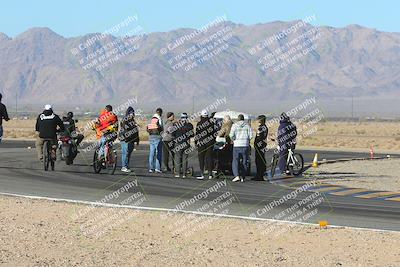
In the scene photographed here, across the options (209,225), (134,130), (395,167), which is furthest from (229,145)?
(209,225)

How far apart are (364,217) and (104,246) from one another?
18.0ft

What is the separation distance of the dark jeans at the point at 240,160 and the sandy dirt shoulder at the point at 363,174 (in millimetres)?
2571

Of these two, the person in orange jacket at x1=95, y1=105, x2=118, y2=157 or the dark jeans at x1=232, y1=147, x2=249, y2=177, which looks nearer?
the dark jeans at x1=232, y1=147, x2=249, y2=177

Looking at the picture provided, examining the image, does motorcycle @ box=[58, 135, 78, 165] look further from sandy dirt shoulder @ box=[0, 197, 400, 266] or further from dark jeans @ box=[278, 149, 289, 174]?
sandy dirt shoulder @ box=[0, 197, 400, 266]

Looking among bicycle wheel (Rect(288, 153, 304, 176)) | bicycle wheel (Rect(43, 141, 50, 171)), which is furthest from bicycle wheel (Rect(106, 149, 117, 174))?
bicycle wheel (Rect(288, 153, 304, 176))

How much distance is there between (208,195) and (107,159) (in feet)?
16.2

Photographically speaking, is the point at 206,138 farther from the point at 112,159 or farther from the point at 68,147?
the point at 68,147

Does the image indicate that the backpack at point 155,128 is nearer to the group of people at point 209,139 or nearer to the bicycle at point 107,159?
the group of people at point 209,139

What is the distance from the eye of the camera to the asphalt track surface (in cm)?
1477

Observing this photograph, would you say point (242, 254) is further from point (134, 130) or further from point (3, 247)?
point (134, 130)

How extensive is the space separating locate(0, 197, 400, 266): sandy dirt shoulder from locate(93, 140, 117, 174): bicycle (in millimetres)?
7240

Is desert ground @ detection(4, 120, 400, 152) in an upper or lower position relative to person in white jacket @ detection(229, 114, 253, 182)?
lower

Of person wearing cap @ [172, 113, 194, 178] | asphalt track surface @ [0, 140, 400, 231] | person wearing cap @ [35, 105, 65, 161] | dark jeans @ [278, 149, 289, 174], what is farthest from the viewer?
dark jeans @ [278, 149, 289, 174]

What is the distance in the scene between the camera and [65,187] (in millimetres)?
18359
